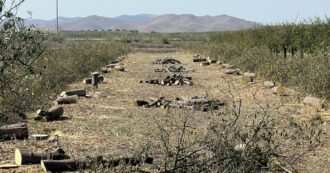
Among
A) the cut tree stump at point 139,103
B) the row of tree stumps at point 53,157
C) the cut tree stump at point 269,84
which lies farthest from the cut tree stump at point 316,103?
the row of tree stumps at point 53,157

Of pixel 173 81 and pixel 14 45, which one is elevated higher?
pixel 14 45

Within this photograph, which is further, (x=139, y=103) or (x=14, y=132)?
(x=139, y=103)

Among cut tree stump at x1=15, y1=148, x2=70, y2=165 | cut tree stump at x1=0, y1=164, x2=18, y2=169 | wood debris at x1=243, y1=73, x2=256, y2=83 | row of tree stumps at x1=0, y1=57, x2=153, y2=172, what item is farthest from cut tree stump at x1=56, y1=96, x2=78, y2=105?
wood debris at x1=243, y1=73, x2=256, y2=83

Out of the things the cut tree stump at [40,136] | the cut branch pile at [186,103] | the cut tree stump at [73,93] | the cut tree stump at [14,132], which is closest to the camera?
the cut tree stump at [14,132]

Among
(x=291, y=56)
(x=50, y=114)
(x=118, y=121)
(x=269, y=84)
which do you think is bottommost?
(x=118, y=121)

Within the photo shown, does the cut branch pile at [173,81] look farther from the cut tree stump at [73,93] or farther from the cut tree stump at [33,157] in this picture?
the cut tree stump at [33,157]

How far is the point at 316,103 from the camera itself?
32.6ft

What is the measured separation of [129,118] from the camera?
907 cm

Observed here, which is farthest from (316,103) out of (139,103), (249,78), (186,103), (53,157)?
(53,157)

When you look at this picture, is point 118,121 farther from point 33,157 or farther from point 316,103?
point 316,103

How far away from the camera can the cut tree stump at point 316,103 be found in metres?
9.84

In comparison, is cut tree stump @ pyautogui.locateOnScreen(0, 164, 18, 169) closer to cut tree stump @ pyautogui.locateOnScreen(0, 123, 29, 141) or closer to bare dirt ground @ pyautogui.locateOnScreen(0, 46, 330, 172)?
bare dirt ground @ pyautogui.locateOnScreen(0, 46, 330, 172)

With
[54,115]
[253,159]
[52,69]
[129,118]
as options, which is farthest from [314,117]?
[52,69]

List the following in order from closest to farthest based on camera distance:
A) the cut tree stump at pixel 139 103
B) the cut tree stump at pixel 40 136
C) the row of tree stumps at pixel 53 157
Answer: the row of tree stumps at pixel 53 157 → the cut tree stump at pixel 40 136 → the cut tree stump at pixel 139 103
